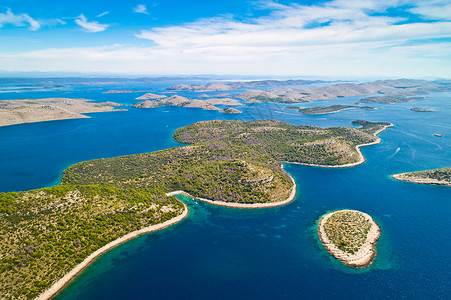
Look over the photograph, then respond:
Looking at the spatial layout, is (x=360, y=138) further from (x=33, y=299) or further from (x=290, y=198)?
(x=33, y=299)

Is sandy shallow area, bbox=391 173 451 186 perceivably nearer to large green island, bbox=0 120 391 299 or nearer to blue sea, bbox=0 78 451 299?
blue sea, bbox=0 78 451 299

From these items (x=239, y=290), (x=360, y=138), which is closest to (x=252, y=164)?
(x=239, y=290)

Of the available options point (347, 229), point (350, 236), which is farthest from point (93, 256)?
point (347, 229)

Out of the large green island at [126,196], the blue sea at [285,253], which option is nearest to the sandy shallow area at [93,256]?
the large green island at [126,196]

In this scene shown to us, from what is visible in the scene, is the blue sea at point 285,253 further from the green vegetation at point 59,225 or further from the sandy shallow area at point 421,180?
the green vegetation at point 59,225

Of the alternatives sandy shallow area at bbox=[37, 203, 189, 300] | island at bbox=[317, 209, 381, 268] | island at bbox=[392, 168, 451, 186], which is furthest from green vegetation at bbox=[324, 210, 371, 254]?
island at bbox=[392, 168, 451, 186]

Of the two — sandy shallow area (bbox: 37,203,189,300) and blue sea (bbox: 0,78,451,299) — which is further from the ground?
sandy shallow area (bbox: 37,203,189,300)

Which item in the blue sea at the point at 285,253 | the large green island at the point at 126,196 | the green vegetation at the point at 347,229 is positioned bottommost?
the blue sea at the point at 285,253
